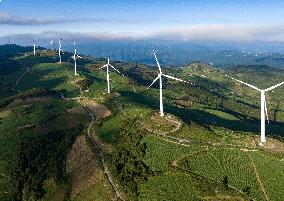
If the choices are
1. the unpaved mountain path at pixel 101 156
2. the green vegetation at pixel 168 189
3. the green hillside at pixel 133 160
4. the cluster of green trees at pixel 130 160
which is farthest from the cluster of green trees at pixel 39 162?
the green vegetation at pixel 168 189

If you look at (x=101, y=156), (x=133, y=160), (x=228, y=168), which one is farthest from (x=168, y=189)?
(x=101, y=156)

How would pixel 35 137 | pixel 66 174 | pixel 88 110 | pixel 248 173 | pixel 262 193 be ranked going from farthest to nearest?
pixel 88 110 < pixel 35 137 < pixel 66 174 < pixel 248 173 < pixel 262 193

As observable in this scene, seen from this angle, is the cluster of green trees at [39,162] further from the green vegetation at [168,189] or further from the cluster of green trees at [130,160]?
the green vegetation at [168,189]

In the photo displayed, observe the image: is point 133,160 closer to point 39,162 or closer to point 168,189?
point 168,189

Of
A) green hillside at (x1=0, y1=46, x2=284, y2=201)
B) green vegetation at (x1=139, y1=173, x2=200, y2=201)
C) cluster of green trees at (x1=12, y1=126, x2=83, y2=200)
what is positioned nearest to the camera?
green vegetation at (x1=139, y1=173, x2=200, y2=201)

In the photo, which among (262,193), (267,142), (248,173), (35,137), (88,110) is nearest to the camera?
(262,193)

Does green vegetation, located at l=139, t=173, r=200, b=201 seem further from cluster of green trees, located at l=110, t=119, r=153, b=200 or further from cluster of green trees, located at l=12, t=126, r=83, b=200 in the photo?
cluster of green trees, located at l=12, t=126, r=83, b=200

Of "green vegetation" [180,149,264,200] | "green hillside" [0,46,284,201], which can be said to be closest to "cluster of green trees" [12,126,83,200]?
"green hillside" [0,46,284,201]

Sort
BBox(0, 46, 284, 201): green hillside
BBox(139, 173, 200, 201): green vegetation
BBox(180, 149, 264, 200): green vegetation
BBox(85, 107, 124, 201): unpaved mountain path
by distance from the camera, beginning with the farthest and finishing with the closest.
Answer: BBox(85, 107, 124, 201): unpaved mountain path < BBox(0, 46, 284, 201): green hillside < BBox(180, 149, 264, 200): green vegetation < BBox(139, 173, 200, 201): green vegetation

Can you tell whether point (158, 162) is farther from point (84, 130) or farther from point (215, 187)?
point (84, 130)

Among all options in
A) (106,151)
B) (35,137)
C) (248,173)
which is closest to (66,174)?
(106,151)

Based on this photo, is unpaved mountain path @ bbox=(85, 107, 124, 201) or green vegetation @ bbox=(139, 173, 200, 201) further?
unpaved mountain path @ bbox=(85, 107, 124, 201)
